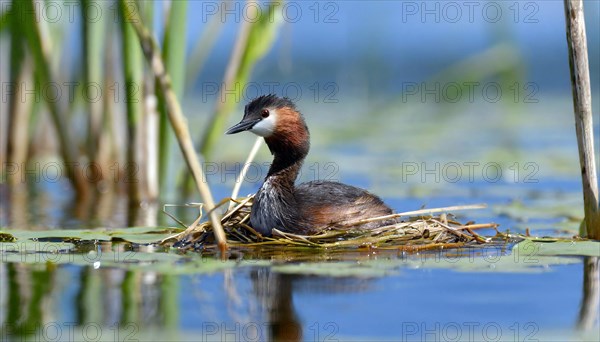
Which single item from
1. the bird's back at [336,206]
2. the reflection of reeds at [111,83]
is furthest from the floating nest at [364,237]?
the reflection of reeds at [111,83]

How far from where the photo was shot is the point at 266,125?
23.1ft

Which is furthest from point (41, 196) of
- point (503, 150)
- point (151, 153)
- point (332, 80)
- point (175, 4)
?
point (332, 80)

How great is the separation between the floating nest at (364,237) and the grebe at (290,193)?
0.34 feet

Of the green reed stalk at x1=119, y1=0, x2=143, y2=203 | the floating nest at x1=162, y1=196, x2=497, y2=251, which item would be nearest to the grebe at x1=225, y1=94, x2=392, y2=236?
the floating nest at x1=162, y1=196, x2=497, y2=251

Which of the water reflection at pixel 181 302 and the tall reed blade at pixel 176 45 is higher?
the tall reed blade at pixel 176 45

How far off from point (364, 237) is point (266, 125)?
1.03 meters

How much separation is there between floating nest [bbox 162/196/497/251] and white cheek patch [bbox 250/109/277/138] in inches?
24.9

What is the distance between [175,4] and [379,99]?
48.6 ft

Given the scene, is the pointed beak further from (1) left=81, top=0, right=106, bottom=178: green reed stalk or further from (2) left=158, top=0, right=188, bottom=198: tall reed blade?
(1) left=81, top=0, right=106, bottom=178: green reed stalk

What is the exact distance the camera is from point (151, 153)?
9.77 meters

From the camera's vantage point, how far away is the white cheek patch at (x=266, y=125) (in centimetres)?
702

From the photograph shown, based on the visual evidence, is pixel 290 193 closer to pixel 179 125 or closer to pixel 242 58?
pixel 179 125

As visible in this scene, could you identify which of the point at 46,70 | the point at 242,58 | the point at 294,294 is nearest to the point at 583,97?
the point at 294,294

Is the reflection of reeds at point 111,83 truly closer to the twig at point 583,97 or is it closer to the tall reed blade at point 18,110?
the tall reed blade at point 18,110
